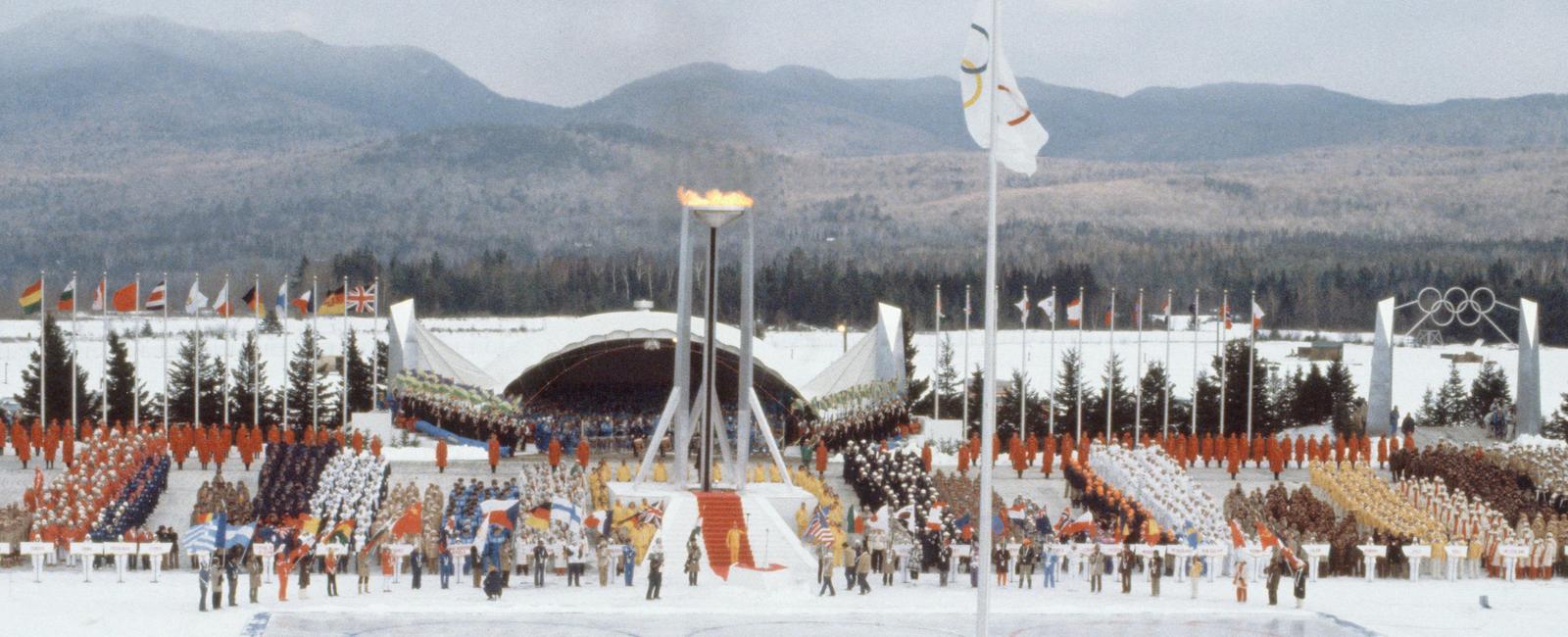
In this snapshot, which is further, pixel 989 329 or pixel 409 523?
pixel 409 523

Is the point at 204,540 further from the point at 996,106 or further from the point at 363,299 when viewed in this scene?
the point at 363,299

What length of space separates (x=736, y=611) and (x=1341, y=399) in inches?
1550

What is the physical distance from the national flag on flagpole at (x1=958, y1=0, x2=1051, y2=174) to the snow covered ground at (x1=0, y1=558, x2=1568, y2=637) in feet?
26.5

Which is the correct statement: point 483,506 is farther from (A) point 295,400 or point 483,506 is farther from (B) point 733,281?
(B) point 733,281

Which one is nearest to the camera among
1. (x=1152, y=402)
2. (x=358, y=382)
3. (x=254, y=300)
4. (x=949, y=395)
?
(x=254, y=300)

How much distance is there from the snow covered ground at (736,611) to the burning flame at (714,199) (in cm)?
694

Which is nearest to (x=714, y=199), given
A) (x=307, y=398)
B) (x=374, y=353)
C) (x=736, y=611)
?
(x=736, y=611)

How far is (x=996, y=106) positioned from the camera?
2011 centimetres

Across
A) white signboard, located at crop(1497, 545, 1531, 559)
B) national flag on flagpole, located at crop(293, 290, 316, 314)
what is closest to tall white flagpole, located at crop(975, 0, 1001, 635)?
white signboard, located at crop(1497, 545, 1531, 559)

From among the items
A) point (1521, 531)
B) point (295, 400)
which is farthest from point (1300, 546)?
point (295, 400)

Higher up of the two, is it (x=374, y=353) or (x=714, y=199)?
(x=714, y=199)

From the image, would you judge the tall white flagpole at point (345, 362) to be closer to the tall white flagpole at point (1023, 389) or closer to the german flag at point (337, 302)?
the german flag at point (337, 302)

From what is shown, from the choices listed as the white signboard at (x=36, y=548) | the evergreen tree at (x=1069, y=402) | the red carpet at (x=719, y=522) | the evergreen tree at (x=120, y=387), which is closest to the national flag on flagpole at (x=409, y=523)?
the red carpet at (x=719, y=522)

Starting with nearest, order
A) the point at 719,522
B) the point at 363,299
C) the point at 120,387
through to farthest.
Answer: the point at 719,522
the point at 363,299
the point at 120,387
